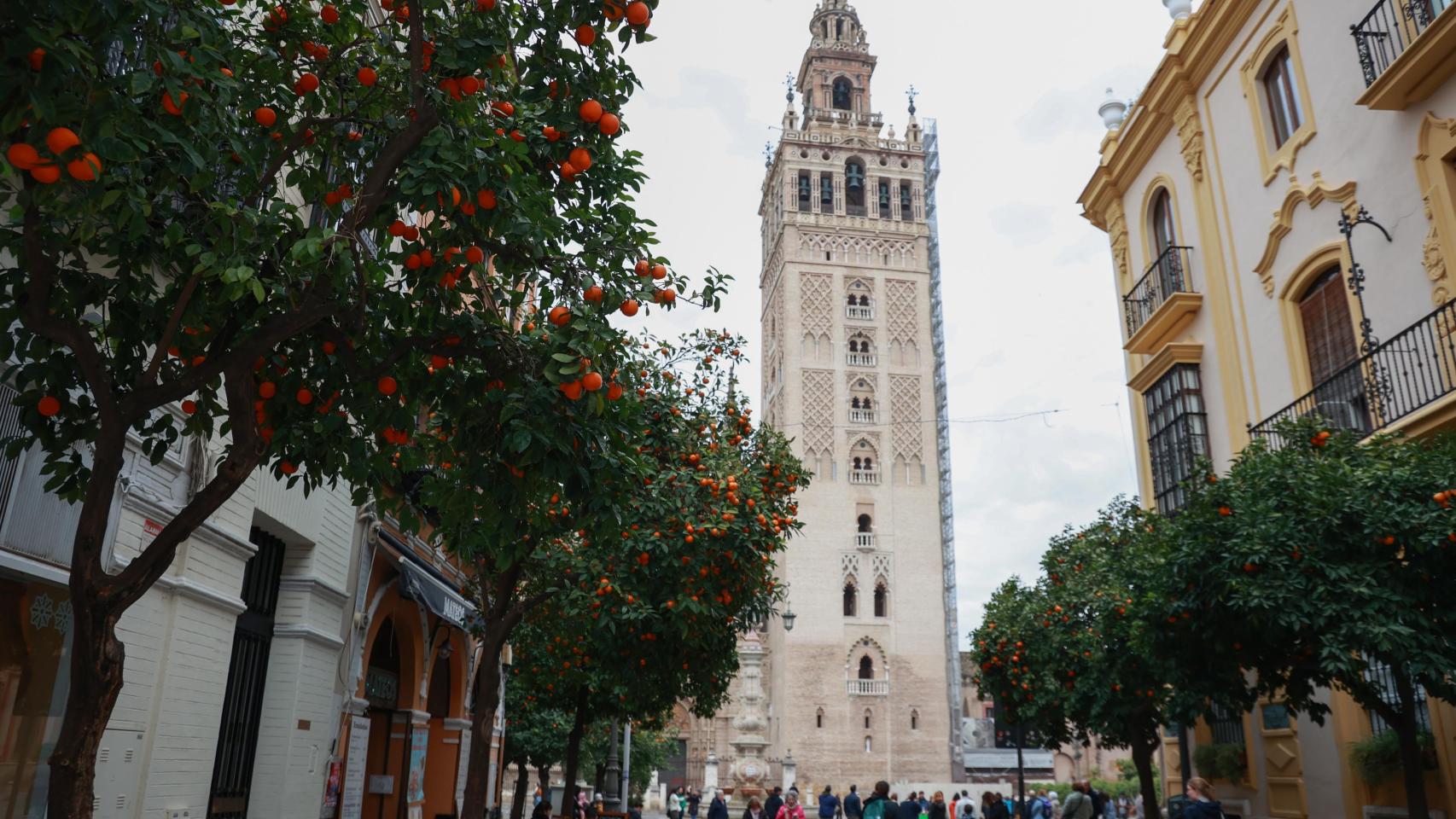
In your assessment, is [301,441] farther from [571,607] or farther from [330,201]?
[571,607]

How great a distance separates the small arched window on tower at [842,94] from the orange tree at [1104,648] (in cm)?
5186

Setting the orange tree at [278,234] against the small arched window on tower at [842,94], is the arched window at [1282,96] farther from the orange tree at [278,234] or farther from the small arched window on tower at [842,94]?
the small arched window on tower at [842,94]

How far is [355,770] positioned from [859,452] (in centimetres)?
4470

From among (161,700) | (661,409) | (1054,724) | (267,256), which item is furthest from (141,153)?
(1054,724)

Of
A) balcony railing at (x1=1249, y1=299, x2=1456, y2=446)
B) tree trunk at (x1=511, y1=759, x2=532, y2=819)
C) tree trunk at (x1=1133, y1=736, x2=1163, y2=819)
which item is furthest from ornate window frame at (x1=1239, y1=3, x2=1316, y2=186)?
tree trunk at (x1=511, y1=759, x2=532, y2=819)

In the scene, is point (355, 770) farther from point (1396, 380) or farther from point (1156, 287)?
point (1156, 287)

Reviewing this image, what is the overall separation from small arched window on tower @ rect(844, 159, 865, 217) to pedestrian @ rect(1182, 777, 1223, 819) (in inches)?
2108

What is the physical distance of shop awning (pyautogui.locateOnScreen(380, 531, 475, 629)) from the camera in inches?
495

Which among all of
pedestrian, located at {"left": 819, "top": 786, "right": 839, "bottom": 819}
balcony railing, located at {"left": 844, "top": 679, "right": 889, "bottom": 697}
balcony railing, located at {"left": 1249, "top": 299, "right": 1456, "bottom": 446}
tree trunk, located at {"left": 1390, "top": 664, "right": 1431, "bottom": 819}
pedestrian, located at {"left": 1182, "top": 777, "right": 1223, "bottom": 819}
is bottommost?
pedestrian, located at {"left": 819, "top": 786, "right": 839, "bottom": 819}

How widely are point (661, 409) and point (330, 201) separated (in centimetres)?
642

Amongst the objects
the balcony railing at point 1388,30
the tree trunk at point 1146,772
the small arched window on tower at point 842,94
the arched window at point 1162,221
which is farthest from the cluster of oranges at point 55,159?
the small arched window on tower at point 842,94

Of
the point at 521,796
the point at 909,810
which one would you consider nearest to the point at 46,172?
the point at 909,810

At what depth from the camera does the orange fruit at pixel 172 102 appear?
416 centimetres

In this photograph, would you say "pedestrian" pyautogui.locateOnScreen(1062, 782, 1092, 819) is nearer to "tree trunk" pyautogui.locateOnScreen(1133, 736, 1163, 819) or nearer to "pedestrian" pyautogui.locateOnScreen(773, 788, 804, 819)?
"tree trunk" pyautogui.locateOnScreen(1133, 736, 1163, 819)
